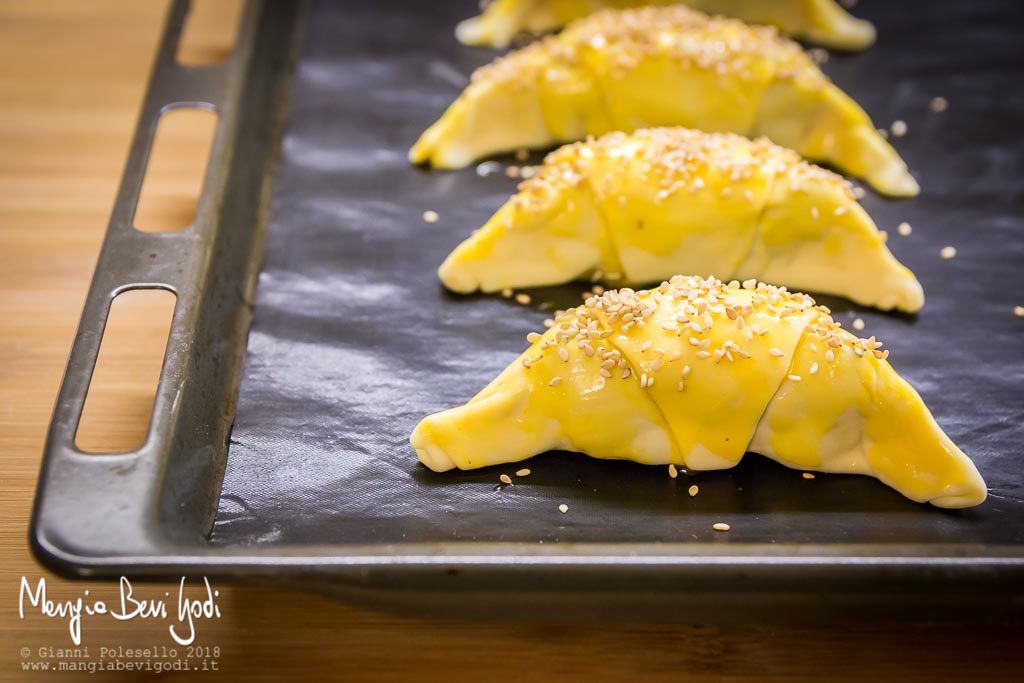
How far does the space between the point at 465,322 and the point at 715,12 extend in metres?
1.63

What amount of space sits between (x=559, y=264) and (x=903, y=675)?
1223 mm

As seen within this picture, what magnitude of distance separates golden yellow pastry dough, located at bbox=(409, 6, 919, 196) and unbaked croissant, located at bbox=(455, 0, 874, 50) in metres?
0.41

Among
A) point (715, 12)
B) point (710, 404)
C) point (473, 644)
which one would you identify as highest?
point (715, 12)

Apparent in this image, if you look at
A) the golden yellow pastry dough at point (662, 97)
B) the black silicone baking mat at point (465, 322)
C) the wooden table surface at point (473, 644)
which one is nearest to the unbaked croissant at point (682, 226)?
the black silicone baking mat at point (465, 322)

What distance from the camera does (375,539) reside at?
2025mm

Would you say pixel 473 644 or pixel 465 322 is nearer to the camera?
pixel 473 644

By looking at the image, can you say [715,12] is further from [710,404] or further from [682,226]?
[710,404]

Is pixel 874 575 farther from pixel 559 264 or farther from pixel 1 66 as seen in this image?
pixel 1 66

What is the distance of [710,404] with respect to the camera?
2129 mm

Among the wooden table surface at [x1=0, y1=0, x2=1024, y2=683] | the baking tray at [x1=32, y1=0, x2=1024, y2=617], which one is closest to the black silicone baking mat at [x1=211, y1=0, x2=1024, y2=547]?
the baking tray at [x1=32, y1=0, x2=1024, y2=617]

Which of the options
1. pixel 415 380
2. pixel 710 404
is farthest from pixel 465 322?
pixel 710 404

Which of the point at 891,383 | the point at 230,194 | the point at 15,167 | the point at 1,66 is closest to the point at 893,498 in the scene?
the point at 891,383

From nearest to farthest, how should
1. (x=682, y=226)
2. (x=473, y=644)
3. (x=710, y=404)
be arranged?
(x=473, y=644)
(x=710, y=404)
(x=682, y=226)

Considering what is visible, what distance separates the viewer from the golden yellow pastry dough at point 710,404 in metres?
2.12
